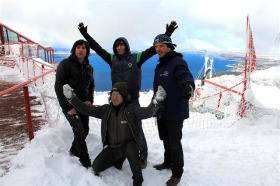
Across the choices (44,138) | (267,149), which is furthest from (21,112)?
(267,149)

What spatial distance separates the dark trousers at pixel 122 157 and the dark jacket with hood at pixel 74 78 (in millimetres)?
812

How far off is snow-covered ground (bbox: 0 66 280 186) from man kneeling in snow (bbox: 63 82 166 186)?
0.84 feet

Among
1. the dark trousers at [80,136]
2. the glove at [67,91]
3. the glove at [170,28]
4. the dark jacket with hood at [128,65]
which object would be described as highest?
the glove at [170,28]

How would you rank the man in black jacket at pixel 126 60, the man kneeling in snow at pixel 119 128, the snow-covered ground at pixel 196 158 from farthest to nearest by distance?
the man in black jacket at pixel 126 60
the man kneeling in snow at pixel 119 128
the snow-covered ground at pixel 196 158

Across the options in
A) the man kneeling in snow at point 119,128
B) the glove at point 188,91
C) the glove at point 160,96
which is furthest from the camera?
the man kneeling in snow at point 119,128

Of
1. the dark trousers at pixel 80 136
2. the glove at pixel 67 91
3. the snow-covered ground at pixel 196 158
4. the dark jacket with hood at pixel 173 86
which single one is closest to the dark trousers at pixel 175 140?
the dark jacket with hood at pixel 173 86

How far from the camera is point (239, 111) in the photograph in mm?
8461

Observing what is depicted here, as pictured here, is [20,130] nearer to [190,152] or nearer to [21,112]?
[21,112]

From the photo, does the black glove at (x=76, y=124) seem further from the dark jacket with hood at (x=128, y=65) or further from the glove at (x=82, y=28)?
the glove at (x=82, y=28)

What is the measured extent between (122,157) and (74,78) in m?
1.30

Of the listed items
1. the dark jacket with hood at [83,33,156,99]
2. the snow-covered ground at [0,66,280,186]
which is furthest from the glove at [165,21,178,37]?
the snow-covered ground at [0,66,280,186]

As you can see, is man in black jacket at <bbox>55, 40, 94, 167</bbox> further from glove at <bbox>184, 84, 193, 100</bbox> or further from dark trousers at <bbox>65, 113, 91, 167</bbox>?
glove at <bbox>184, 84, 193, 100</bbox>

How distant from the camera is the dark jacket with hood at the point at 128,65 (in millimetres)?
4566

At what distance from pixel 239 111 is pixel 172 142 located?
466 cm
